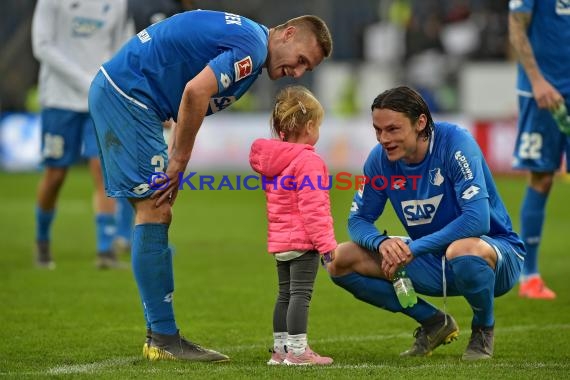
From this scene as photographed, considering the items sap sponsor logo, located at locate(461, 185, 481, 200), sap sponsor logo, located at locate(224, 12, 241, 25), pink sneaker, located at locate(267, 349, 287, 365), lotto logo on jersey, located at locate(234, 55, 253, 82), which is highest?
sap sponsor logo, located at locate(224, 12, 241, 25)

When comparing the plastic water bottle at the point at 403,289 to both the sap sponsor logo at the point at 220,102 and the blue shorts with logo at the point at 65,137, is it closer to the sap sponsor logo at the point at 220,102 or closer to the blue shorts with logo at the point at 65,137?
the sap sponsor logo at the point at 220,102

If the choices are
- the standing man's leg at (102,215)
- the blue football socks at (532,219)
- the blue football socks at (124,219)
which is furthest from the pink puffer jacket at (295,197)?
the blue football socks at (124,219)

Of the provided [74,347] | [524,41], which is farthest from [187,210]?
[74,347]

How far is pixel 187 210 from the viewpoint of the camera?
52.5ft

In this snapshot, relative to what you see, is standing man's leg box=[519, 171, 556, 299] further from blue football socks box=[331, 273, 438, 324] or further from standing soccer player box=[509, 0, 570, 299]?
blue football socks box=[331, 273, 438, 324]

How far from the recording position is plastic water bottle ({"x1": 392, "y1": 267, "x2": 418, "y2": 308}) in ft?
19.4

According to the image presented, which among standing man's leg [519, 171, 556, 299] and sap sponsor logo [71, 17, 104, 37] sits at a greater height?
sap sponsor logo [71, 17, 104, 37]

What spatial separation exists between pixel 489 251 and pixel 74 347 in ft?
7.64

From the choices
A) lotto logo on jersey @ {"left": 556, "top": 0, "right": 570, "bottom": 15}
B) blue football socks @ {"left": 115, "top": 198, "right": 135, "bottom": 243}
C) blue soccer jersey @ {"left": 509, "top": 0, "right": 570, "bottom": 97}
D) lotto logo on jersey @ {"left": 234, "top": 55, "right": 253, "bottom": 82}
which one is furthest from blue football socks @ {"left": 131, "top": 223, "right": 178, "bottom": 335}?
blue football socks @ {"left": 115, "top": 198, "right": 135, "bottom": 243}

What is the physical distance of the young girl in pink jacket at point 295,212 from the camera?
228 inches

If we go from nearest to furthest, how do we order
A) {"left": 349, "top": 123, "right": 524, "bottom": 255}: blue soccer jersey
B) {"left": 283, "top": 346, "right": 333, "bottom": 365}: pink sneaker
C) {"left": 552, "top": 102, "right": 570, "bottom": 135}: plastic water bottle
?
{"left": 283, "top": 346, "right": 333, "bottom": 365}: pink sneaker
{"left": 349, "top": 123, "right": 524, "bottom": 255}: blue soccer jersey
{"left": 552, "top": 102, "right": 570, "bottom": 135}: plastic water bottle

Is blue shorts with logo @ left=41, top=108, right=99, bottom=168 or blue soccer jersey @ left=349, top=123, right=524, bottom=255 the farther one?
blue shorts with logo @ left=41, top=108, right=99, bottom=168

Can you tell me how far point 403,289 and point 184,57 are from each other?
1.62 metres

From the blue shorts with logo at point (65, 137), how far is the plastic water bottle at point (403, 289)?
4528 mm
